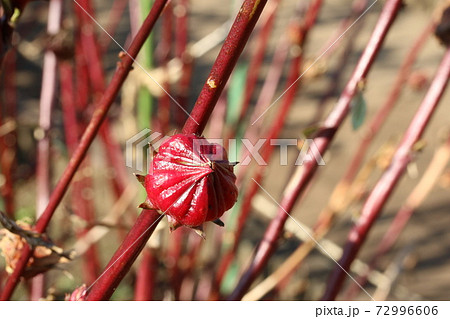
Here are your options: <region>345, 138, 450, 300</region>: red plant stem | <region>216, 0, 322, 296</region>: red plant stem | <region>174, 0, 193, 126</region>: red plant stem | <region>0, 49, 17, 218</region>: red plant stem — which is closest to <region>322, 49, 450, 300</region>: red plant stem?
<region>216, 0, 322, 296</region>: red plant stem

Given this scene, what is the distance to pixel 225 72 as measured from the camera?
321mm

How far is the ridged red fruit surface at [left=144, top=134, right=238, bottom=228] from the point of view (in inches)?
13.3

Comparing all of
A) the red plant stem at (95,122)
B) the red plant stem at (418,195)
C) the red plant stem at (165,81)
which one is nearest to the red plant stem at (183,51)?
the red plant stem at (165,81)

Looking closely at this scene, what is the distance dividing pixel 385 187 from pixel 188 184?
0.28m

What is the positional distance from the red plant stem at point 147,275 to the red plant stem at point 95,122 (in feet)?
1.06

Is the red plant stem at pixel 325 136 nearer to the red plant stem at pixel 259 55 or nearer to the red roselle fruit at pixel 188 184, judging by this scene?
the red roselle fruit at pixel 188 184

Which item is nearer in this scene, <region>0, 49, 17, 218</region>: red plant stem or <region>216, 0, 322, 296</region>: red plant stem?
<region>216, 0, 322, 296</region>: red plant stem

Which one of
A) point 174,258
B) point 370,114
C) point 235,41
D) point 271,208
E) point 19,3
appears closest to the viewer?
point 235,41

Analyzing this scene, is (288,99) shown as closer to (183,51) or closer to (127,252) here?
(183,51)

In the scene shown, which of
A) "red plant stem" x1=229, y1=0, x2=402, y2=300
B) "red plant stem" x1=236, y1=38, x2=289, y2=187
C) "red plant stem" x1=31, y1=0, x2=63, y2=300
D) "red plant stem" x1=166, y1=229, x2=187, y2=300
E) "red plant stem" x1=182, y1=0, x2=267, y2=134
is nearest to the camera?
"red plant stem" x1=182, y1=0, x2=267, y2=134

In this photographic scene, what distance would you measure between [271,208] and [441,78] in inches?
33.4

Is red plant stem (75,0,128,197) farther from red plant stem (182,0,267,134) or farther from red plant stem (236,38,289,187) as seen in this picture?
red plant stem (182,0,267,134)
